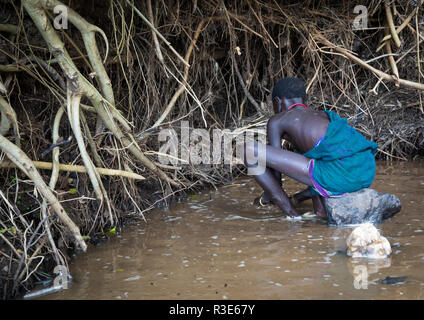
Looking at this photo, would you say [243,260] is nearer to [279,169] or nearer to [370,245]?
[370,245]

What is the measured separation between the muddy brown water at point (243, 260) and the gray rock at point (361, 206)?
9 cm

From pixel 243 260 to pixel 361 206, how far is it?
101cm

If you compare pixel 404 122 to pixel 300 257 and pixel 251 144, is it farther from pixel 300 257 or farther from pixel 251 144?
pixel 300 257

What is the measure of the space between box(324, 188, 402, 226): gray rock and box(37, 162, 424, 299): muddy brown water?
9 cm

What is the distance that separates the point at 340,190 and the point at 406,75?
9.14 feet

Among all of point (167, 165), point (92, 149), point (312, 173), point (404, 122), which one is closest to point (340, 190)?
point (312, 173)

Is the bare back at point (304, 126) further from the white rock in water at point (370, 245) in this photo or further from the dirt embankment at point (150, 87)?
the white rock in water at point (370, 245)

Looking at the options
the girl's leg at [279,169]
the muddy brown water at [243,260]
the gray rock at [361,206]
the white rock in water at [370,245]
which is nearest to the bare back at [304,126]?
the girl's leg at [279,169]

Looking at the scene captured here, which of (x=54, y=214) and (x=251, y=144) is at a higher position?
(x=251, y=144)

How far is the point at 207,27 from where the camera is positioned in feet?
16.3

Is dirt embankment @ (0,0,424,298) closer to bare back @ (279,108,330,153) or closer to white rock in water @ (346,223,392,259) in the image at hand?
bare back @ (279,108,330,153)

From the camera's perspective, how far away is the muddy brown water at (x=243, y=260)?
8.48 feet
